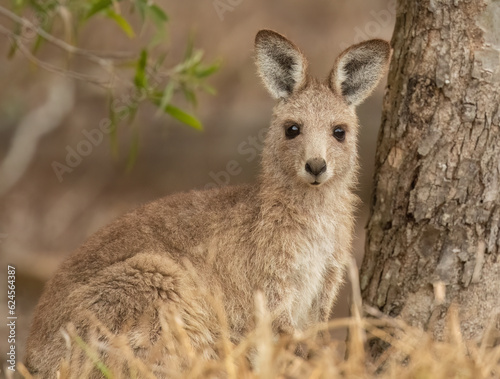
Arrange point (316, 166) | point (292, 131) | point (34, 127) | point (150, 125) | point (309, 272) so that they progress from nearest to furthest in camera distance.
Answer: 1. point (316, 166)
2. point (309, 272)
3. point (292, 131)
4. point (150, 125)
5. point (34, 127)

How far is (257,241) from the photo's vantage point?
497 centimetres

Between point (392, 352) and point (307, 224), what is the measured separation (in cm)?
98

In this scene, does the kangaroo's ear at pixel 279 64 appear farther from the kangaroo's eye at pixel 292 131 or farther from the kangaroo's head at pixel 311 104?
the kangaroo's eye at pixel 292 131

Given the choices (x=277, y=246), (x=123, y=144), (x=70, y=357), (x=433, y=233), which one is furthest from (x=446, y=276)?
(x=123, y=144)

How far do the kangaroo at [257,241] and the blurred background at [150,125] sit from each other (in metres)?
3.97

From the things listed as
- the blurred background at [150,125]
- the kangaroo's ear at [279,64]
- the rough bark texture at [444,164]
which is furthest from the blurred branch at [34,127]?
the rough bark texture at [444,164]

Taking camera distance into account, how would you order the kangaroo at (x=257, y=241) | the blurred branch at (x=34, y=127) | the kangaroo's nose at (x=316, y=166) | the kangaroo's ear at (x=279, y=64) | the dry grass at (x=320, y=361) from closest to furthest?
1. the dry grass at (x=320, y=361)
2. the kangaroo at (x=257, y=241)
3. the kangaroo's nose at (x=316, y=166)
4. the kangaroo's ear at (x=279, y=64)
5. the blurred branch at (x=34, y=127)

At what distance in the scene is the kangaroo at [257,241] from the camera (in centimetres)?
467

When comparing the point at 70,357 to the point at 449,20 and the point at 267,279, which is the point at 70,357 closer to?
the point at 267,279

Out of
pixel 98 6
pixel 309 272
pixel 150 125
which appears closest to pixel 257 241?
pixel 309 272

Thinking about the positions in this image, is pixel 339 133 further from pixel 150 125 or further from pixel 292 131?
pixel 150 125

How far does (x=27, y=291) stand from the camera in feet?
28.8

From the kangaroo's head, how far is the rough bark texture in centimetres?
23

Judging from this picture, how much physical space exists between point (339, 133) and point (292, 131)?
316 mm
